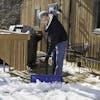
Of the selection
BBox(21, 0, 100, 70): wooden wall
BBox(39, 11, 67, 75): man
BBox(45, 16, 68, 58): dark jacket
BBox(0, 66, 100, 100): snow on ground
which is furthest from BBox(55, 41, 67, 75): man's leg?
BBox(21, 0, 100, 70): wooden wall

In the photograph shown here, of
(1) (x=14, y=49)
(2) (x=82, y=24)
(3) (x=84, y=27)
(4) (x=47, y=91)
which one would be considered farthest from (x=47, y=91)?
(2) (x=82, y=24)

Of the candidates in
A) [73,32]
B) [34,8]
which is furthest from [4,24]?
[73,32]

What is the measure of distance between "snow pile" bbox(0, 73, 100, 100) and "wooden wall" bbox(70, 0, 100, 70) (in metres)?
3.20

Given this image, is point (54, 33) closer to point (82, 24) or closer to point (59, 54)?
point (59, 54)

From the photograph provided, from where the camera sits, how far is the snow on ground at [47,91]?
6.55 meters

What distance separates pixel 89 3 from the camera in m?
11.2

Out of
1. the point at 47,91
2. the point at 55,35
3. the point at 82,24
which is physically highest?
the point at 82,24

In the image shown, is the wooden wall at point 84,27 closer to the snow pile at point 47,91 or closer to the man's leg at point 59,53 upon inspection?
the man's leg at point 59,53

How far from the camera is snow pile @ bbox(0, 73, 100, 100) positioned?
655 centimetres

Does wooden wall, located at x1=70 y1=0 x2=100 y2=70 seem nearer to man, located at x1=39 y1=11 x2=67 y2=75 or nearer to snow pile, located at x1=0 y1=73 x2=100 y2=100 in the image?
man, located at x1=39 y1=11 x2=67 y2=75

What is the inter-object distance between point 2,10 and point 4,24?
2.22m

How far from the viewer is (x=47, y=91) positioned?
701 centimetres

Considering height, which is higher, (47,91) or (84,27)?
(84,27)

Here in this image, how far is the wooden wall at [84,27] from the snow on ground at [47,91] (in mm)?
3202
